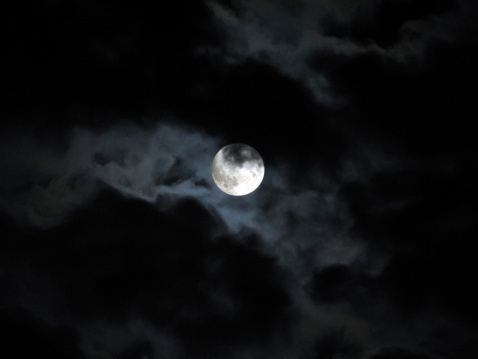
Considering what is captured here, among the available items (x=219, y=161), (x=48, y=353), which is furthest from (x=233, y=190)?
(x=48, y=353)

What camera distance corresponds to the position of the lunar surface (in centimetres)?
1869

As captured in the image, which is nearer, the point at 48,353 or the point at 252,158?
the point at 252,158

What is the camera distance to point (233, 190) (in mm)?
19219

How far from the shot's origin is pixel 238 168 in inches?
734

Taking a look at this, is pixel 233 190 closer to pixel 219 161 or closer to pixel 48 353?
pixel 219 161

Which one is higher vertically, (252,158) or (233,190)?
(252,158)

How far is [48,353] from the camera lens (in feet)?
86.2

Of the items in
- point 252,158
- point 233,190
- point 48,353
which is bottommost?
point 48,353

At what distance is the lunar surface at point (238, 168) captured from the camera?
18688mm

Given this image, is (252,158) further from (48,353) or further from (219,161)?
(48,353)

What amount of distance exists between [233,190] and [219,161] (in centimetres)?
191

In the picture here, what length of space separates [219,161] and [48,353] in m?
22.2

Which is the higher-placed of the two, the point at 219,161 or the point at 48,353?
the point at 219,161

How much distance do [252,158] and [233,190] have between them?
2214mm
